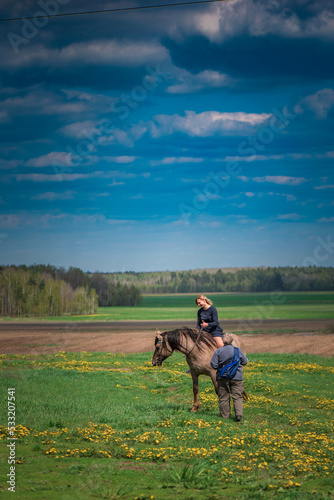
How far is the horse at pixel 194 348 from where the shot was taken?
50.4 feet

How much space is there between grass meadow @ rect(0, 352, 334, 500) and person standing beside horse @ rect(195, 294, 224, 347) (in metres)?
2.33

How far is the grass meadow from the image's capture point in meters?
8.84

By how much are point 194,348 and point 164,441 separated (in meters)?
3.99

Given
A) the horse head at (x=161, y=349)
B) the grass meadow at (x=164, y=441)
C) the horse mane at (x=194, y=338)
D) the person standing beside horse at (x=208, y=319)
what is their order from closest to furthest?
the grass meadow at (x=164, y=441) → the person standing beside horse at (x=208, y=319) → the horse mane at (x=194, y=338) → the horse head at (x=161, y=349)

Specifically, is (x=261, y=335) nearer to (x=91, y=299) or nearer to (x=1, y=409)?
(x=1, y=409)

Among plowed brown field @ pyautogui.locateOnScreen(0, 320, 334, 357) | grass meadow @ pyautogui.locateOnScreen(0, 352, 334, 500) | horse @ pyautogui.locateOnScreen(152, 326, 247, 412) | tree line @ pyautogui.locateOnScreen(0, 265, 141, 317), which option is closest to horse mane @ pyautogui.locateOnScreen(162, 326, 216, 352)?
horse @ pyautogui.locateOnScreen(152, 326, 247, 412)

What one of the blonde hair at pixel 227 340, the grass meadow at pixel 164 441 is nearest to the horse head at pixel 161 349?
the grass meadow at pixel 164 441

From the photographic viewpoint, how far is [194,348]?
15484 mm

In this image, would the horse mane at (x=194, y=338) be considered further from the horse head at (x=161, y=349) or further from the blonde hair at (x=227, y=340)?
the blonde hair at (x=227, y=340)

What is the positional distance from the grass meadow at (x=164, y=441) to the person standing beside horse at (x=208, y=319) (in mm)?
2332

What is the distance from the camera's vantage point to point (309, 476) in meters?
9.59

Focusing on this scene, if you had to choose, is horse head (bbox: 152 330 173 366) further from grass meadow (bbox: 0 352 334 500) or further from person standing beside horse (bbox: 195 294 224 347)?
grass meadow (bbox: 0 352 334 500)

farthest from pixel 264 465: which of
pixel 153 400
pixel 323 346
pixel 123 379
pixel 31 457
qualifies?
pixel 323 346

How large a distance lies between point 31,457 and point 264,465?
483cm
